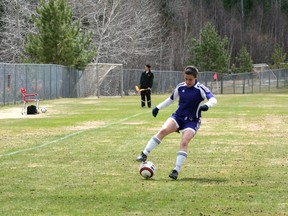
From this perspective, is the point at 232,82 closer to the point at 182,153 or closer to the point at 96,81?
the point at 96,81

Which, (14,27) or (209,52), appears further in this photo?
(209,52)

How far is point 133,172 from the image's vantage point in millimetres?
11602

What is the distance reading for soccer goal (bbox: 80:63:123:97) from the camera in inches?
2105

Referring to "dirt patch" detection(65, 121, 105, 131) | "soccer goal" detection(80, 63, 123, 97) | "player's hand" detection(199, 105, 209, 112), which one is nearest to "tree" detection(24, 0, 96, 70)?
"soccer goal" detection(80, 63, 123, 97)

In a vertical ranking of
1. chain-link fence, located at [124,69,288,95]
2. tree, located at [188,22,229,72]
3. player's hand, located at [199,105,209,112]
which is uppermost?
tree, located at [188,22,229,72]

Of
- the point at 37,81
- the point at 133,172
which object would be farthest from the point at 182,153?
the point at 37,81

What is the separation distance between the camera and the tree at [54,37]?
4922cm

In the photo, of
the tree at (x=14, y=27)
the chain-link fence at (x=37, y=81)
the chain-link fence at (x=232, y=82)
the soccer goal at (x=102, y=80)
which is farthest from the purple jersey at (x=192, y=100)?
the chain-link fence at (x=232, y=82)

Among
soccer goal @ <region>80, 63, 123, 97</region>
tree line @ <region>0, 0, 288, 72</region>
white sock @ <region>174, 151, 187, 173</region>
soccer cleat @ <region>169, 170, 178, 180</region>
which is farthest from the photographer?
soccer goal @ <region>80, 63, 123, 97</region>

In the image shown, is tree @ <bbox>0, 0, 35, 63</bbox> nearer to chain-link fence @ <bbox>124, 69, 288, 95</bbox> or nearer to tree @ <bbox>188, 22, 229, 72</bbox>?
chain-link fence @ <bbox>124, 69, 288, 95</bbox>

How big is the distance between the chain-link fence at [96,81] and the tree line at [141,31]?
5.82 feet

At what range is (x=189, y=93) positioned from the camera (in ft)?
37.4

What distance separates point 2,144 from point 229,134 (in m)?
5.72

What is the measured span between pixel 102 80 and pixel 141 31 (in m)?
17.9
